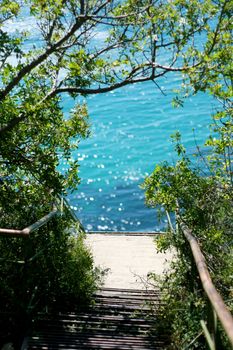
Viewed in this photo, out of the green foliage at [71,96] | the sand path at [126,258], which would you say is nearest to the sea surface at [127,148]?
the sand path at [126,258]

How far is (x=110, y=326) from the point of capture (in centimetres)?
599

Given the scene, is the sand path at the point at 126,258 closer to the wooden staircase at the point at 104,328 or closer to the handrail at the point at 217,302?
the wooden staircase at the point at 104,328

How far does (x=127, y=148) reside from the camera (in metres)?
22.5

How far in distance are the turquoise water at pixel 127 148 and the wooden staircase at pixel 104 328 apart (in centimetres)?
916

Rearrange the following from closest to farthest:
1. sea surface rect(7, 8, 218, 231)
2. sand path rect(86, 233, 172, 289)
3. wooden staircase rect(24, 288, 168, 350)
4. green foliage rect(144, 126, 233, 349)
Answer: green foliage rect(144, 126, 233, 349) < wooden staircase rect(24, 288, 168, 350) < sand path rect(86, 233, 172, 289) < sea surface rect(7, 8, 218, 231)

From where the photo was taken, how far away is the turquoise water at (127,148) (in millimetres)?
16859

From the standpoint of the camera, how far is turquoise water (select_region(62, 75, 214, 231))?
1686 cm

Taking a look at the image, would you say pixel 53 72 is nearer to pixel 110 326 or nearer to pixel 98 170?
pixel 110 326

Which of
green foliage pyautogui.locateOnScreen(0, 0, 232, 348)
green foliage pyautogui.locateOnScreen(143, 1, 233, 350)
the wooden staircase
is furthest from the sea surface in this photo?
the wooden staircase

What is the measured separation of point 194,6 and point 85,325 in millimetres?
4128

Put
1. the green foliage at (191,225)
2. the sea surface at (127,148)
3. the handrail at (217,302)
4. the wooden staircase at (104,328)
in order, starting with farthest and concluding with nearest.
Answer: the sea surface at (127,148) → the wooden staircase at (104,328) → the green foliage at (191,225) → the handrail at (217,302)

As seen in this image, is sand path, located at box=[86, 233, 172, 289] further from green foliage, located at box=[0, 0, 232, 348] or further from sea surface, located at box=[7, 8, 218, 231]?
sea surface, located at box=[7, 8, 218, 231]

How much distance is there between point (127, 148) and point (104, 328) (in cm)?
1688

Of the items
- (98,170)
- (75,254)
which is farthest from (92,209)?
(75,254)
